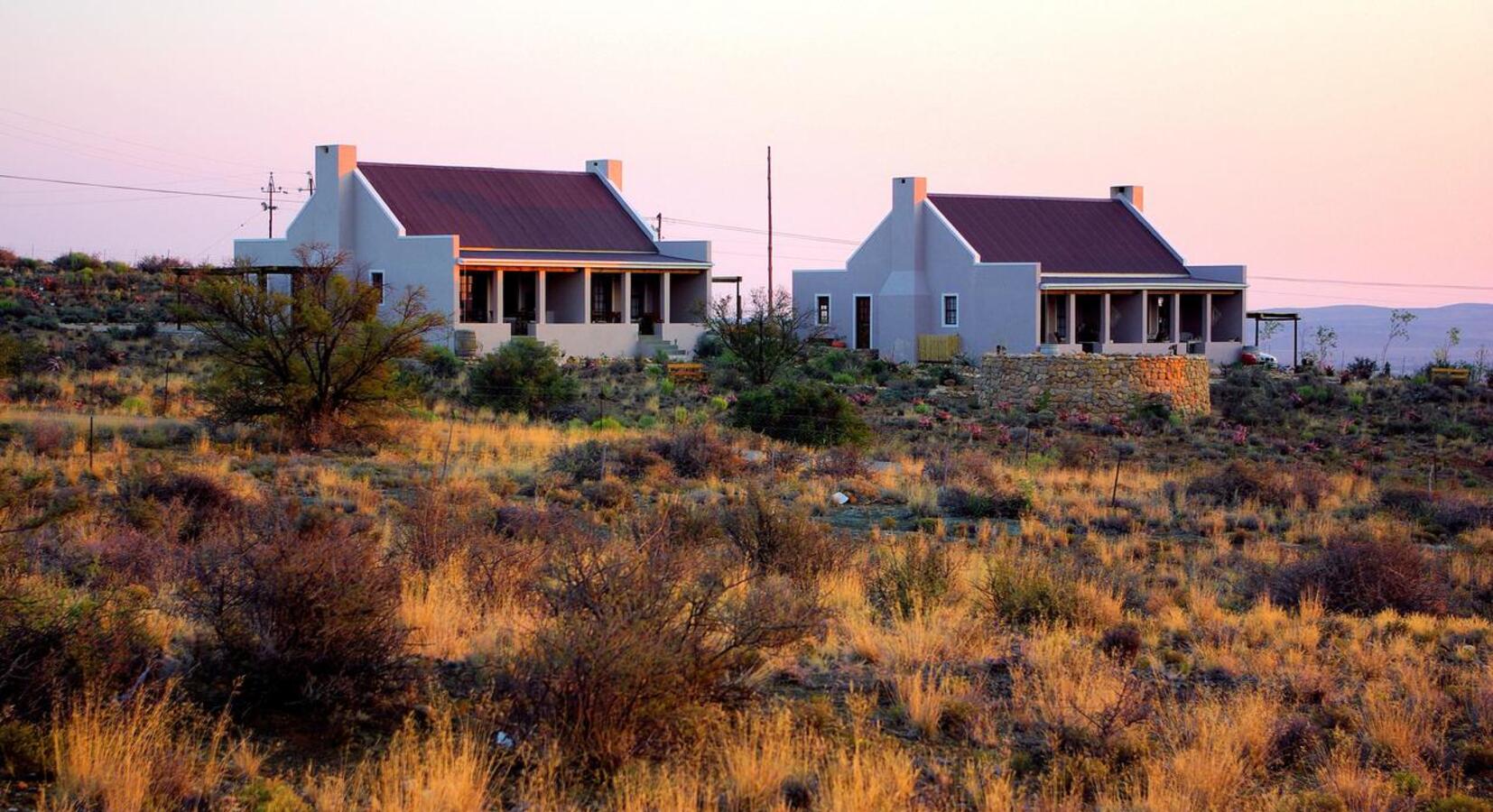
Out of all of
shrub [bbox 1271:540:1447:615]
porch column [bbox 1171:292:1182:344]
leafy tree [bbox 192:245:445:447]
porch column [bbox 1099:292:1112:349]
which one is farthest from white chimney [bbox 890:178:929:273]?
shrub [bbox 1271:540:1447:615]

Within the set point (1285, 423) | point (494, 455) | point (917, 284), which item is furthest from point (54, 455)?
point (917, 284)

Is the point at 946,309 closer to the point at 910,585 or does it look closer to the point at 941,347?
the point at 941,347

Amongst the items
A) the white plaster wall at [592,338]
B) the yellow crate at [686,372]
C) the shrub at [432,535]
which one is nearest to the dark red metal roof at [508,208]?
the white plaster wall at [592,338]

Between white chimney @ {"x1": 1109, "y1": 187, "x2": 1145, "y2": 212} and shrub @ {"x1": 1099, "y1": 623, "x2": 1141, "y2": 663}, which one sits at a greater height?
white chimney @ {"x1": 1109, "y1": 187, "x2": 1145, "y2": 212}

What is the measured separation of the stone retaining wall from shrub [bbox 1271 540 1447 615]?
22391mm

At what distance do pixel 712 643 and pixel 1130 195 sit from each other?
4923cm

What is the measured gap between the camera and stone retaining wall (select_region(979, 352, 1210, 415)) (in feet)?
120

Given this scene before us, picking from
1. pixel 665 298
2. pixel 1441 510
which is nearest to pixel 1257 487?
pixel 1441 510

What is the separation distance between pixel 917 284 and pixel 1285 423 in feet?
50.9

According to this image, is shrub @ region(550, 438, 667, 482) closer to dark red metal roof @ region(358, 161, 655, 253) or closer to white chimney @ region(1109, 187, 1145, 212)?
dark red metal roof @ region(358, 161, 655, 253)

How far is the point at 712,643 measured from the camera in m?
8.59

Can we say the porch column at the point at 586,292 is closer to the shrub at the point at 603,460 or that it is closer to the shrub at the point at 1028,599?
the shrub at the point at 603,460

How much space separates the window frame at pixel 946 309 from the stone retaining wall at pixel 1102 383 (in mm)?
10186

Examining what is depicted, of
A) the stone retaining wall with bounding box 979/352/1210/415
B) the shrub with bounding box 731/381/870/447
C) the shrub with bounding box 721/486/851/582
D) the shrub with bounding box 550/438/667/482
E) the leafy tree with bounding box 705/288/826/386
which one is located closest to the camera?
the shrub with bounding box 721/486/851/582
